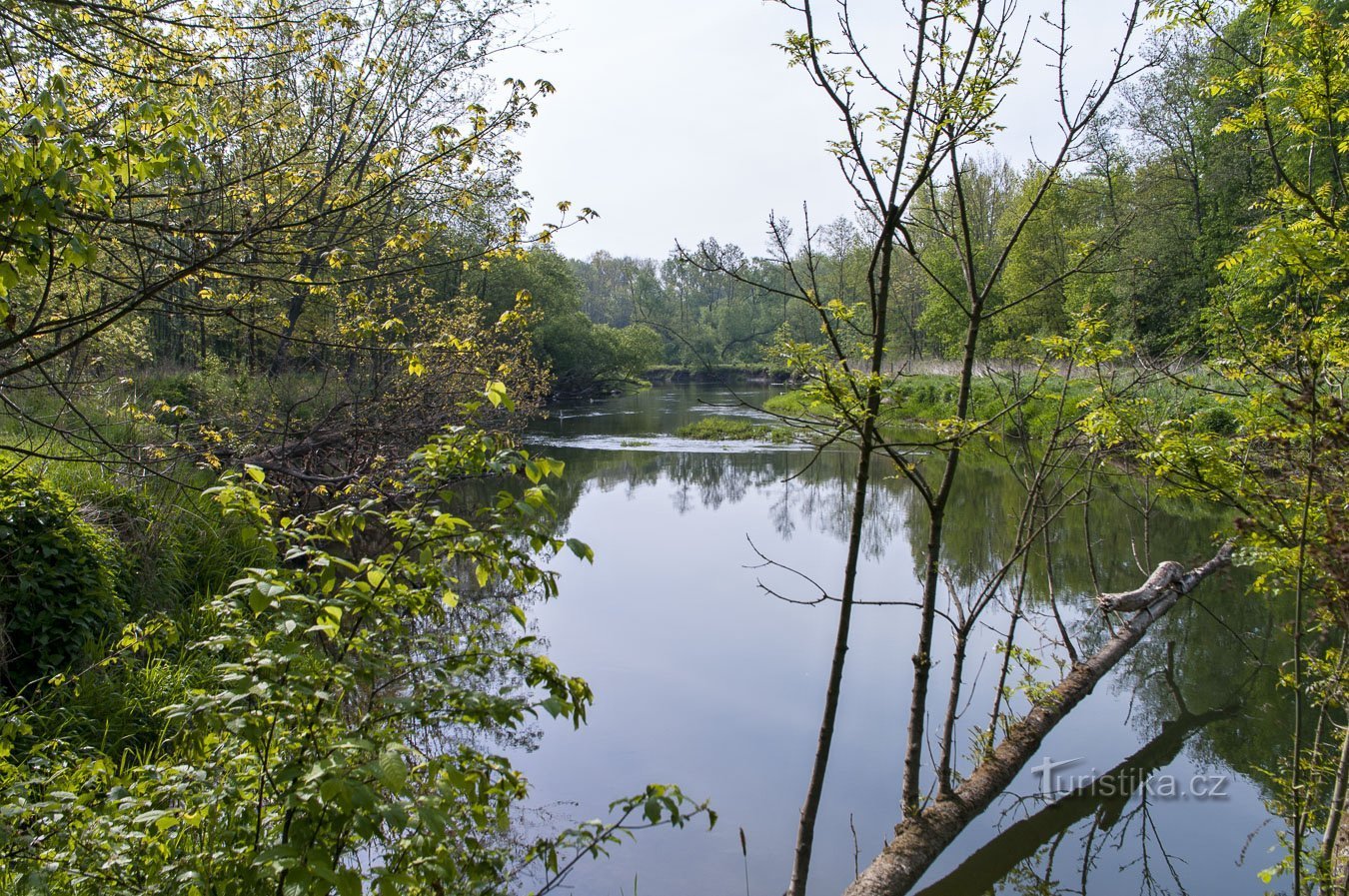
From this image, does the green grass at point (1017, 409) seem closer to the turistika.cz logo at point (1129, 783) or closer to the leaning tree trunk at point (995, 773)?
the leaning tree trunk at point (995, 773)

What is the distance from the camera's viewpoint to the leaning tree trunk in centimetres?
362

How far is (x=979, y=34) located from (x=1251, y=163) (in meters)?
26.6

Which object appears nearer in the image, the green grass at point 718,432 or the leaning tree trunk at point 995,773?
the leaning tree trunk at point 995,773

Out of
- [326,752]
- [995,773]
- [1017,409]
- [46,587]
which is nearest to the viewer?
[326,752]

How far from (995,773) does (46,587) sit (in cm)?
558

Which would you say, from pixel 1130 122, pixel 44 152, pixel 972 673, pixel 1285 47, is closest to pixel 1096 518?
pixel 972 673

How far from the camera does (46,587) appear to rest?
4887 millimetres

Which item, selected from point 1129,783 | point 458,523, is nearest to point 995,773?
point 1129,783

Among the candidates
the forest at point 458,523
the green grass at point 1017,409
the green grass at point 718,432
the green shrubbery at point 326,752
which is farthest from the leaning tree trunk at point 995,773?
the green grass at point 718,432

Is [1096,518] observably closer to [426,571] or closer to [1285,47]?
[1285,47]

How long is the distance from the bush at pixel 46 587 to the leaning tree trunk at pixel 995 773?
453 centimetres

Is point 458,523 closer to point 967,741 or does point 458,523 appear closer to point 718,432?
point 967,741

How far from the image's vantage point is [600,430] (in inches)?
1045

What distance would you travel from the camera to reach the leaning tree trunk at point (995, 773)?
3.62 m
